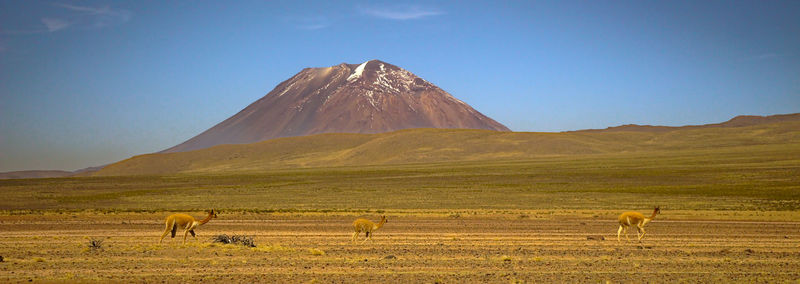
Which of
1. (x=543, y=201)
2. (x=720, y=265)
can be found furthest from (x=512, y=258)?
(x=543, y=201)

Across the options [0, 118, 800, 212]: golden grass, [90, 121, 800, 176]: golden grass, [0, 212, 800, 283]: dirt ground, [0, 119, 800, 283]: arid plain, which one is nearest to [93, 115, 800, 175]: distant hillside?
[90, 121, 800, 176]: golden grass

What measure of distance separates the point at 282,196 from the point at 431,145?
2694 inches

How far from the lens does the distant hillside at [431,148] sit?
3939 inches

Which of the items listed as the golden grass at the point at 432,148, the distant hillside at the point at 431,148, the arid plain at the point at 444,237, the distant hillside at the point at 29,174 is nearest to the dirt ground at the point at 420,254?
the arid plain at the point at 444,237

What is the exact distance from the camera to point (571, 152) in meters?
98.1

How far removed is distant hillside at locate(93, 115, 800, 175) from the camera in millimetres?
100062

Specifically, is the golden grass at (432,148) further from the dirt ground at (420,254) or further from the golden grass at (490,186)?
the dirt ground at (420,254)

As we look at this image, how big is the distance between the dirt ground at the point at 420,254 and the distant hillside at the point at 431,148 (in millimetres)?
75072

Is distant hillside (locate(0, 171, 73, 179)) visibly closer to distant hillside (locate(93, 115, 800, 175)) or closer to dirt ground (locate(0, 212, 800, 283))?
distant hillside (locate(93, 115, 800, 175))

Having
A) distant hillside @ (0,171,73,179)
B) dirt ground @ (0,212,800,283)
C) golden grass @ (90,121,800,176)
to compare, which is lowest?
dirt ground @ (0,212,800,283)

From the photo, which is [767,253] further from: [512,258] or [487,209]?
[487,209]

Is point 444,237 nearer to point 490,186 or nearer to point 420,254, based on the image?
point 420,254

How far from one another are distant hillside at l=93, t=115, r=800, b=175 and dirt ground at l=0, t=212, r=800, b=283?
2956 inches

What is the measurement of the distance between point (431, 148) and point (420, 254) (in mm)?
92321
